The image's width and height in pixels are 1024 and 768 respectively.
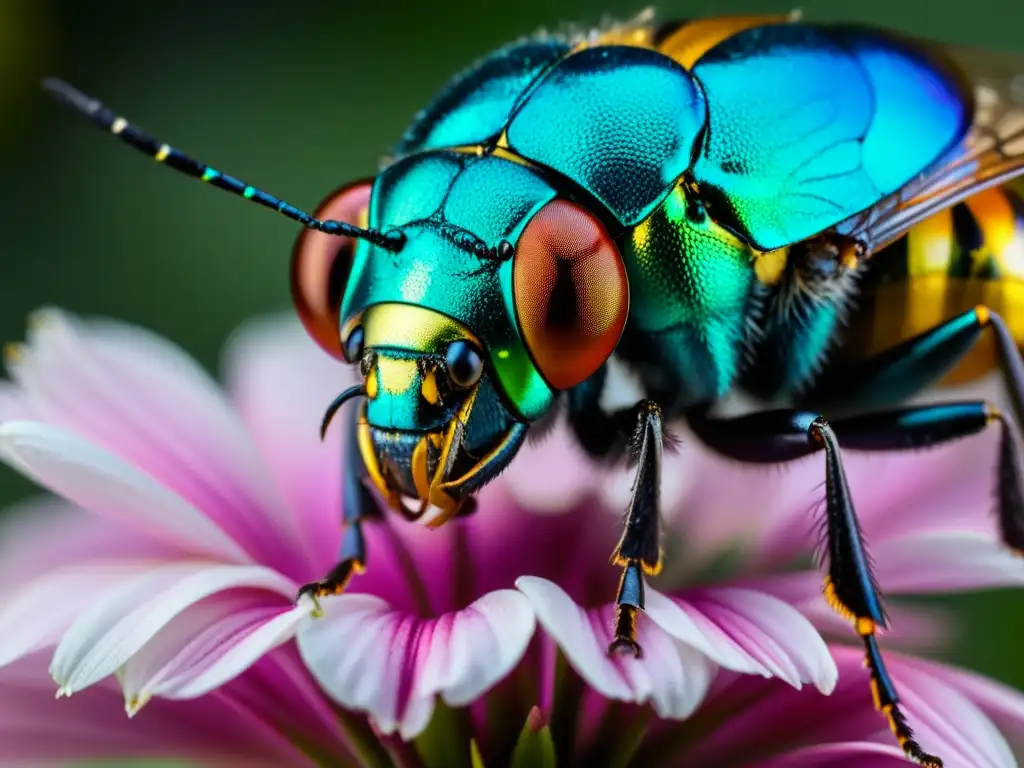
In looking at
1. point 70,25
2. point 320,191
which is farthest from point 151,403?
point 70,25

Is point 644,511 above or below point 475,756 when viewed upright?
above

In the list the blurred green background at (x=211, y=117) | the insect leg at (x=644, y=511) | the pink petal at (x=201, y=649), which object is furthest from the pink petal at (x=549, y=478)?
the blurred green background at (x=211, y=117)

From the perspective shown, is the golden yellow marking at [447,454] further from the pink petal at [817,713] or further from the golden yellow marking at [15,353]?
the golden yellow marking at [15,353]

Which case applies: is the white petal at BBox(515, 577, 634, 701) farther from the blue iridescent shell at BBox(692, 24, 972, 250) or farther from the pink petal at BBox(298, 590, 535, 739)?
the blue iridescent shell at BBox(692, 24, 972, 250)

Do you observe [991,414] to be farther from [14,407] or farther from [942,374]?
[14,407]

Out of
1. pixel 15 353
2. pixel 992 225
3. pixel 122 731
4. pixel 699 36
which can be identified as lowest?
pixel 122 731

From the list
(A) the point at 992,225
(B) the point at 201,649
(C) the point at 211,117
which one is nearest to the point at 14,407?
(B) the point at 201,649
